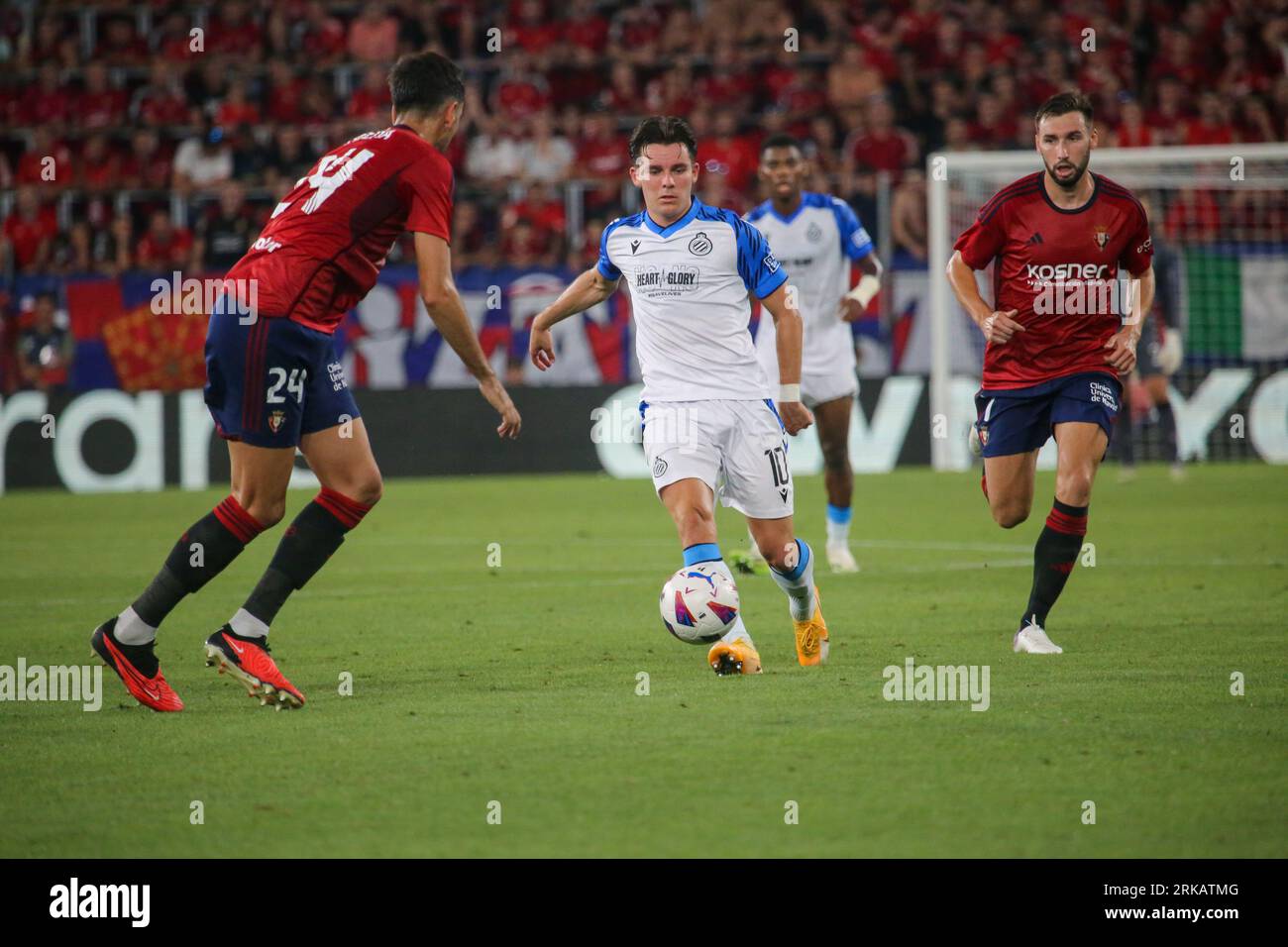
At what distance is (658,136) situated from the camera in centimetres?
724

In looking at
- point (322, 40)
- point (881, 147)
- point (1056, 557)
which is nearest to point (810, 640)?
point (1056, 557)

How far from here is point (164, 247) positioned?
66.8 feet

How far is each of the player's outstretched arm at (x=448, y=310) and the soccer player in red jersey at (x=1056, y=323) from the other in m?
2.25

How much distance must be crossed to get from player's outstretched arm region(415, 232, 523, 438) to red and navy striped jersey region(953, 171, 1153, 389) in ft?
7.68

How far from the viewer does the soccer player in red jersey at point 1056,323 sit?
7637 mm

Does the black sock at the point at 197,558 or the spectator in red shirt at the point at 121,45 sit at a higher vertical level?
the spectator in red shirt at the point at 121,45

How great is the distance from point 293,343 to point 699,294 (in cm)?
177

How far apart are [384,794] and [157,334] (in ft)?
50.0

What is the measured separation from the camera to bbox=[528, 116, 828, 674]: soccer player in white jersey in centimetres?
727

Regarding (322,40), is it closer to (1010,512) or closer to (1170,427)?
(1170,427)

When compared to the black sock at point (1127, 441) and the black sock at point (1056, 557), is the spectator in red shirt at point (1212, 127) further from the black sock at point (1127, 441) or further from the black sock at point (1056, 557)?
the black sock at point (1056, 557)

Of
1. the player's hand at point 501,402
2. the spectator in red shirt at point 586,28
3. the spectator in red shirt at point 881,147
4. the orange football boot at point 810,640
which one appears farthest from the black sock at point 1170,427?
the player's hand at point 501,402
